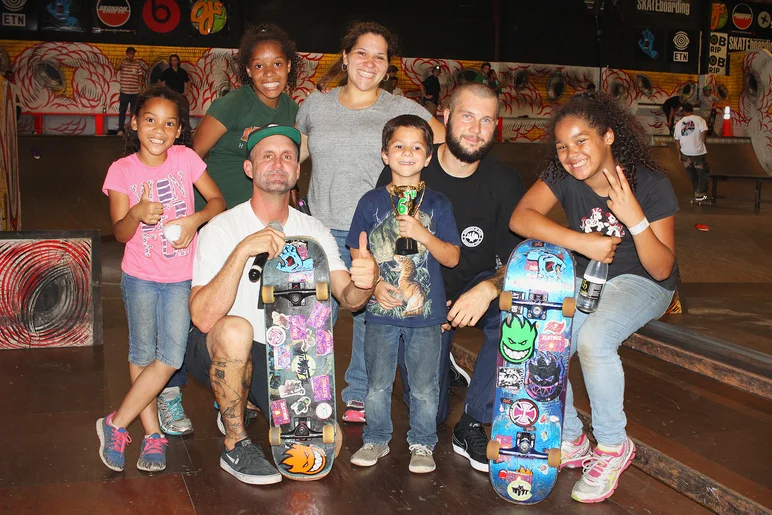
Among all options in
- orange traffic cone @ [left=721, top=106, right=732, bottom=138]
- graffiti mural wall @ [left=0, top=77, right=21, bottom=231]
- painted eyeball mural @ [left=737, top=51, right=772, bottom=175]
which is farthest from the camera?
orange traffic cone @ [left=721, top=106, right=732, bottom=138]

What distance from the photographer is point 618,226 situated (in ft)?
8.55

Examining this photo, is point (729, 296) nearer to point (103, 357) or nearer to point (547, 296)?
point (547, 296)

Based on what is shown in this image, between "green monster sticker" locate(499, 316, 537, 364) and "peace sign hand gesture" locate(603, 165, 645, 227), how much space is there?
1.55 ft

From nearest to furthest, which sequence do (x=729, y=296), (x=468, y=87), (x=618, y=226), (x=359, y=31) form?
(x=618, y=226), (x=468, y=87), (x=359, y=31), (x=729, y=296)

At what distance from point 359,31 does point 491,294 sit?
1.30 meters

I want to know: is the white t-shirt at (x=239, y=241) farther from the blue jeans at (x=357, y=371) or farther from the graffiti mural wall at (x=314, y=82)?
the graffiti mural wall at (x=314, y=82)

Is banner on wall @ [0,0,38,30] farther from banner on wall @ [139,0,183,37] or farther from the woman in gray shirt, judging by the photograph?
the woman in gray shirt

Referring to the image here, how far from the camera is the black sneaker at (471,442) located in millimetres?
2712

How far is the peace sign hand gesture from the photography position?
2.37 m

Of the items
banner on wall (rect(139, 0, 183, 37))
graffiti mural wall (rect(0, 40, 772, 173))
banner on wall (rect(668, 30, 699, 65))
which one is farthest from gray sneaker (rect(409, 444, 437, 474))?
banner on wall (rect(668, 30, 699, 65))

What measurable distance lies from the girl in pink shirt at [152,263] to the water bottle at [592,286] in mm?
1412

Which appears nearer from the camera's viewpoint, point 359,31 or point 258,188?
point 258,188

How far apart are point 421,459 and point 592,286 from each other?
90 centimetres

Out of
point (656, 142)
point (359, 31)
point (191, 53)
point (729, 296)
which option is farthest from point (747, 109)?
point (359, 31)
